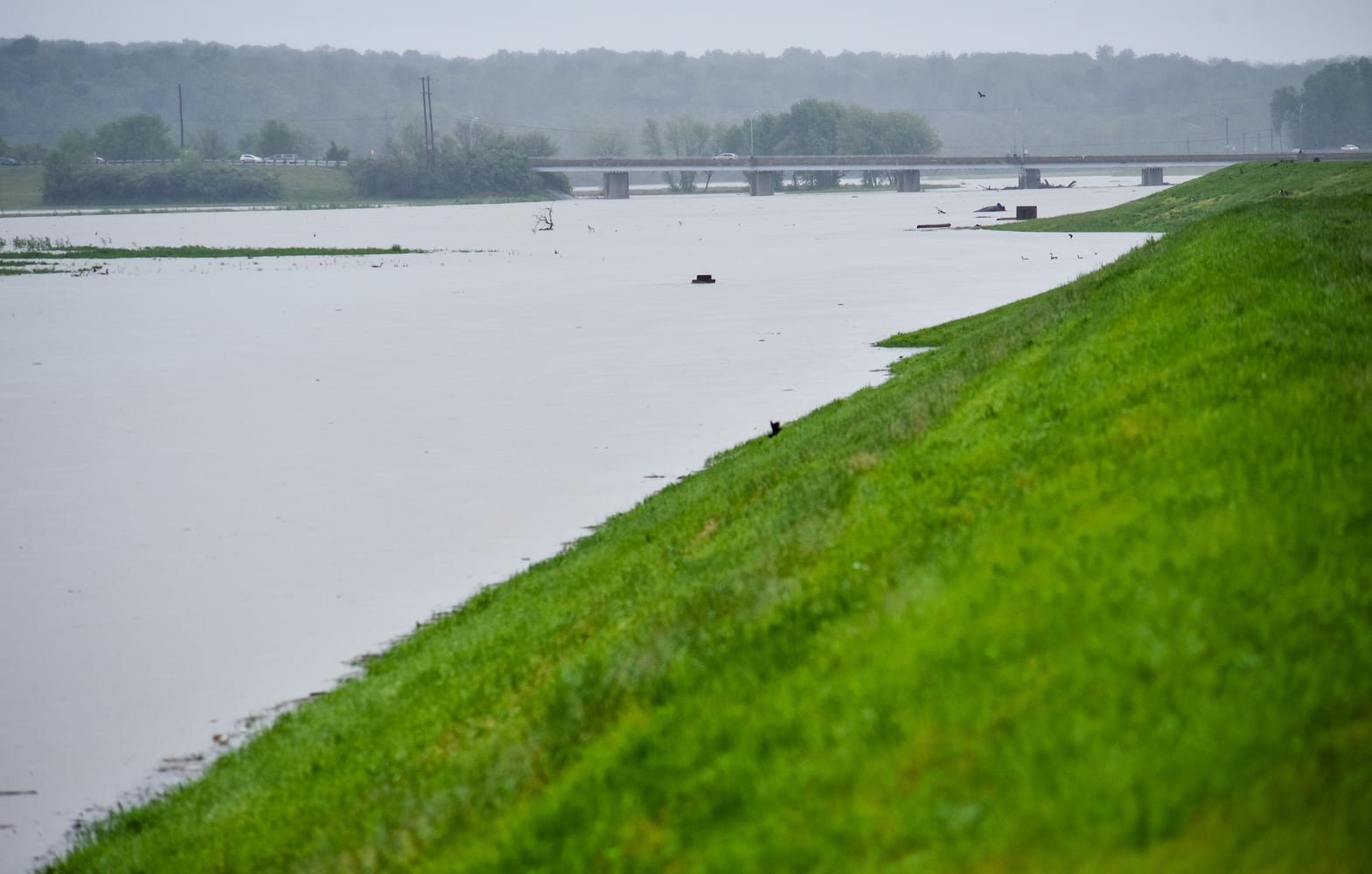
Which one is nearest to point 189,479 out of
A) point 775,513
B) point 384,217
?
point 775,513

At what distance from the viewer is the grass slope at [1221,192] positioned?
73.6 m

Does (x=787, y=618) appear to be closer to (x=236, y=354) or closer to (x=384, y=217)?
(x=236, y=354)

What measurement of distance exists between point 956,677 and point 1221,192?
272 ft

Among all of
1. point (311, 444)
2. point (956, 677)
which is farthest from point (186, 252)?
point (956, 677)

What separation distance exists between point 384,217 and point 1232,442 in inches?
6246

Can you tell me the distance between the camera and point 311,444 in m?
28.5

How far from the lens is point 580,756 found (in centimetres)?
943

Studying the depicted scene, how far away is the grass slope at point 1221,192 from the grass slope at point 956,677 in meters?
60.5

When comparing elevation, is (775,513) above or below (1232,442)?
below

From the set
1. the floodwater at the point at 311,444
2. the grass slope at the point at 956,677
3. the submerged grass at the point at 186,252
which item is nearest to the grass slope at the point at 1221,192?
the floodwater at the point at 311,444

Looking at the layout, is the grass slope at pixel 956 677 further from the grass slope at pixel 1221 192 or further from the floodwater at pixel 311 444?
the grass slope at pixel 1221 192

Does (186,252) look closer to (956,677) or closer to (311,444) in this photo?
(311,444)

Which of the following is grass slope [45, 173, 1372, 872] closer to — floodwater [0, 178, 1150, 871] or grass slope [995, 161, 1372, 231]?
floodwater [0, 178, 1150, 871]

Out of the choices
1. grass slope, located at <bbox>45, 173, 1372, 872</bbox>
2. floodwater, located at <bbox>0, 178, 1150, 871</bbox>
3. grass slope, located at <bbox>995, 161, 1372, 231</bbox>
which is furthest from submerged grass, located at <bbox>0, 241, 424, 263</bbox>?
grass slope, located at <bbox>45, 173, 1372, 872</bbox>
